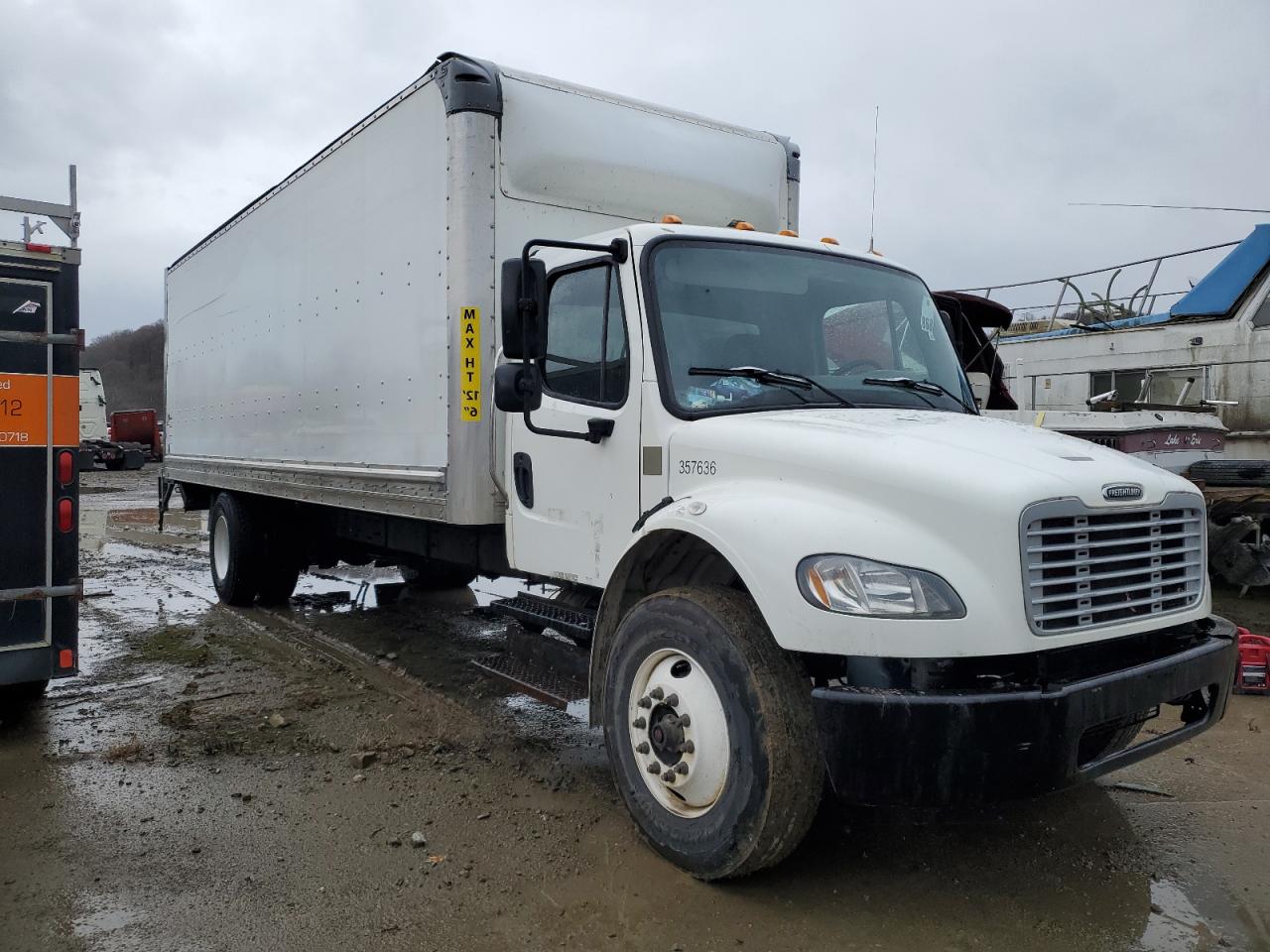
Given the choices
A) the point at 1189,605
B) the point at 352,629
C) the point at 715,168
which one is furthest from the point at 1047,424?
the point at 352,629

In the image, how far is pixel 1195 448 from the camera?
9.50 metres

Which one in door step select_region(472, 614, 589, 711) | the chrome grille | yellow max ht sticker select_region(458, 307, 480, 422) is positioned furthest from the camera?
yellow max ht sticker select_region(458, 307, 480, 422)

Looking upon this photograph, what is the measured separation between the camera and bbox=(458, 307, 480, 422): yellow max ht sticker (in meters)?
4.91

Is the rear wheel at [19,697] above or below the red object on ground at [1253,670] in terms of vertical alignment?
below

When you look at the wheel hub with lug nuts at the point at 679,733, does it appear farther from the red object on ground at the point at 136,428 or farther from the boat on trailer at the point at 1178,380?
the red object on ground at the point at 136,428

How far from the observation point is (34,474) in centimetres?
528

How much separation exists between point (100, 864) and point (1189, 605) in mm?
4170

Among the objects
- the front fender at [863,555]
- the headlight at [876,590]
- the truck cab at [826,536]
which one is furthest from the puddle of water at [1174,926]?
the headlight at [876,590]

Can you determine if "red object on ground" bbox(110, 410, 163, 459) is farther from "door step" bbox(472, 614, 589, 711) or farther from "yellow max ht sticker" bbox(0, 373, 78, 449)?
"door step" bbox(472, 614, 589, 711)

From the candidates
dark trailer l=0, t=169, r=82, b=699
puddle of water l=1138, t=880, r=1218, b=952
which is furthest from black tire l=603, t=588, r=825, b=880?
dark trailer l=0, t=169, r=82, b=699

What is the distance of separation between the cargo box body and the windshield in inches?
49.7

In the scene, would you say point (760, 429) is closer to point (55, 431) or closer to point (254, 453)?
point (55, 431)

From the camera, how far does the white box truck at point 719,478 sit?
3.00m

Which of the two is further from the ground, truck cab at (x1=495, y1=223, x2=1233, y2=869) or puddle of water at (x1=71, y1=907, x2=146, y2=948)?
truck cab at (x1=495, y1=223, x2=1233, y2=869)
